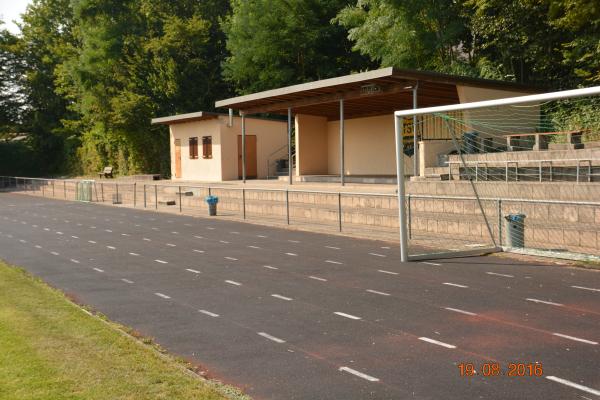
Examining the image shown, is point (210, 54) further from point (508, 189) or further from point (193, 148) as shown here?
point (508, 189)

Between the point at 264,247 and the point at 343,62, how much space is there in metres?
29.2

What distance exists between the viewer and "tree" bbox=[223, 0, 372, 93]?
39906 mm

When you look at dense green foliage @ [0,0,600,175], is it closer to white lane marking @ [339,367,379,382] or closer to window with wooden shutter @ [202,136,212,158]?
window with wooden shutter @ [202,136,212,158]

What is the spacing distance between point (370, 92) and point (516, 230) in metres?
10.4

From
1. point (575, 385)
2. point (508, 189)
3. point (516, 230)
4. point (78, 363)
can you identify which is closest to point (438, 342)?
point (575, 385)

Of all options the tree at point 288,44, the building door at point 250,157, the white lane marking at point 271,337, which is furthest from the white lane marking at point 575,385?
the tree at point 288,44

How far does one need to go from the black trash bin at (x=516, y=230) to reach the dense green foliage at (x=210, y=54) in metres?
11.4

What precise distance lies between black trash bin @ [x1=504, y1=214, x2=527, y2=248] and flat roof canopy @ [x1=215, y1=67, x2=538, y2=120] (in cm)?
790

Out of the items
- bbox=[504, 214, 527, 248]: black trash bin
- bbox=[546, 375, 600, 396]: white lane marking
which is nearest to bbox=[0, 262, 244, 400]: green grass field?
bbox=[546, 375, 600, 396]: white lane marking

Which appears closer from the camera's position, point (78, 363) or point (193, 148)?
point (78, 363)

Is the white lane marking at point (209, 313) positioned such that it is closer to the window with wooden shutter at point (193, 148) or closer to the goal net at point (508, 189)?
the goal net at point (508, 189)

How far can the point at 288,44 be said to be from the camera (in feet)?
132

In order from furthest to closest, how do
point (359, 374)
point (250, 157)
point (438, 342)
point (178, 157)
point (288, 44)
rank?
1. point (288, 44)
2. point (178, 157)
3. point (250, 157)
4. point (438, 342)
5. point (359, 374)

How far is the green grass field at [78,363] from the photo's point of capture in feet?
17.6
